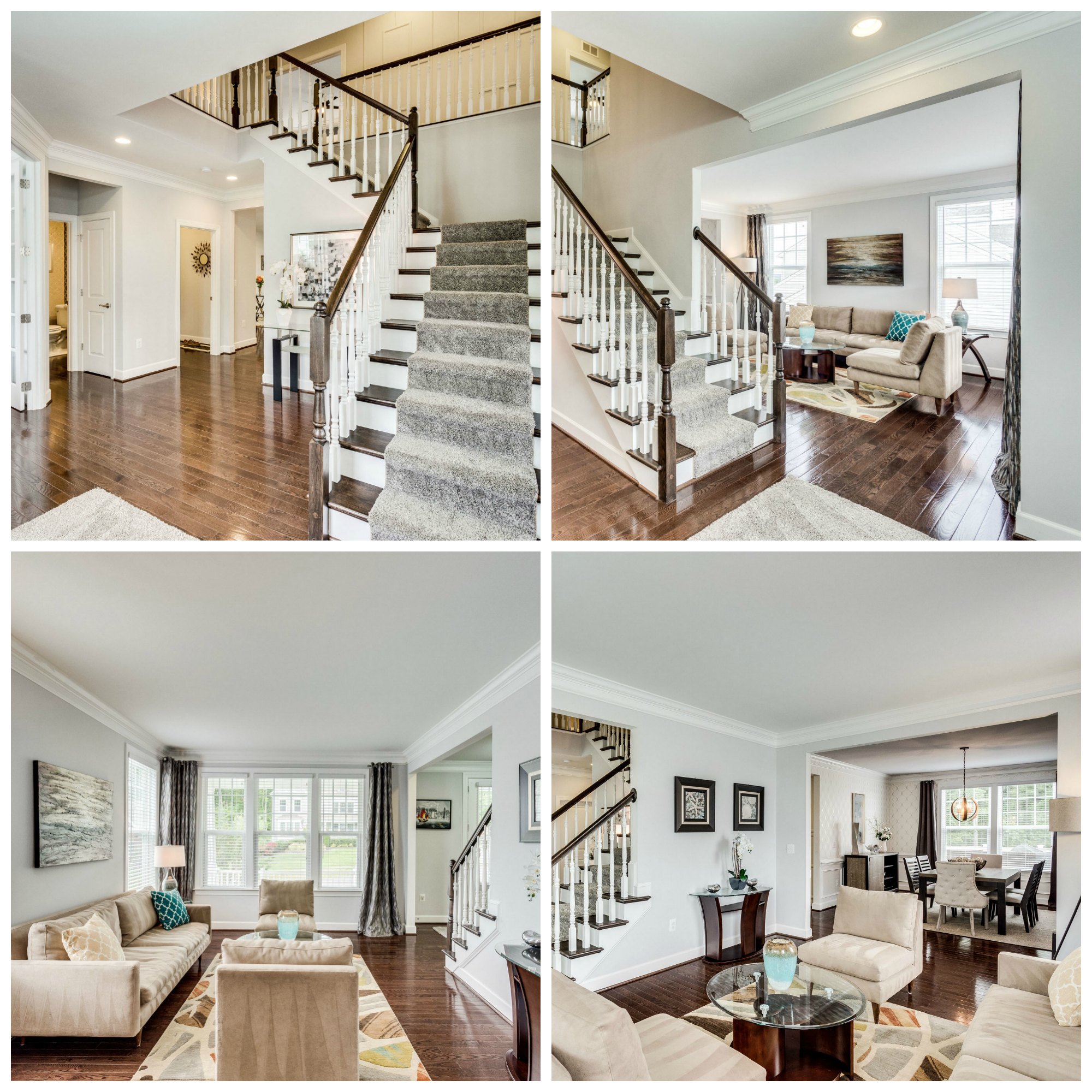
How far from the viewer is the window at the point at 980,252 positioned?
8273 mm

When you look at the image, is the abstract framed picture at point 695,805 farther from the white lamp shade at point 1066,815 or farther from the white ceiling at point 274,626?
the white lamp shade at point 1066,815

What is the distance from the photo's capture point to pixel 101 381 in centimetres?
666

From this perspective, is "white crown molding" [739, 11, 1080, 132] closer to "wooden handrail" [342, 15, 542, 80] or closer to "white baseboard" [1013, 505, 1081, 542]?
"white baseboard" [1013, 505, 1081, 542]

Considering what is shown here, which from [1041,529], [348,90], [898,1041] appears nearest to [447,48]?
[348,90]

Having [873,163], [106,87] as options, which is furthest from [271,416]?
[873,163]

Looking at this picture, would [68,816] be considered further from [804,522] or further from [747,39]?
[747,39]

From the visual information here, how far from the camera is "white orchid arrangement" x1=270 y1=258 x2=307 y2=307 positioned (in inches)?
284

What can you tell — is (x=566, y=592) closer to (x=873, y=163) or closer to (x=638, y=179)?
(x=638, y=179)

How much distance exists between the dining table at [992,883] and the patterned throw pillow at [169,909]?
5.98 metres

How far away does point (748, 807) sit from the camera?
567 centimetres

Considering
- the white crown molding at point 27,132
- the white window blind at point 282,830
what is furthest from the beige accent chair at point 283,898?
the white crown molding at point 27,132

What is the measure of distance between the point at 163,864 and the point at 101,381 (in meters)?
4.23

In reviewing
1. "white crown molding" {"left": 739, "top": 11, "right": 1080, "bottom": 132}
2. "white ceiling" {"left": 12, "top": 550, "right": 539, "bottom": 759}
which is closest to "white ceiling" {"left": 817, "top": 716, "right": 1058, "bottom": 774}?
"white ceiling" {"left": 12, "top": 550, "right": 539, "bottom": 759}

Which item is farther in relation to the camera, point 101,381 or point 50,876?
point 101,381
